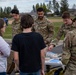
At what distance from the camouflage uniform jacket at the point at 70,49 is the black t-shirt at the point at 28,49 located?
1.42ft

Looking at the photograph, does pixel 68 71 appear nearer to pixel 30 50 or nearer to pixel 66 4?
pixel 30 50

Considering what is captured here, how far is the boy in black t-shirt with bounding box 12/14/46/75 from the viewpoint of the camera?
16.8 ft

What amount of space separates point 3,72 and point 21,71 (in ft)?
1.34

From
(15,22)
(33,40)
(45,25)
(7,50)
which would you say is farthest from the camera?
(15,22)

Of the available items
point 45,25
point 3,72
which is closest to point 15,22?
point 45,25

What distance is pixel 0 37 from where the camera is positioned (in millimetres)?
5391

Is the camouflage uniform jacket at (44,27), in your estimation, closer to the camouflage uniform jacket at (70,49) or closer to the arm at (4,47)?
the arm at (4,47)

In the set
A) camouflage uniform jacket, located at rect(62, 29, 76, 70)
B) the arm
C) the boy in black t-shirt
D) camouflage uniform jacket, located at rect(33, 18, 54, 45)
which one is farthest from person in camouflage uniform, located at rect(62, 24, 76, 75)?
camouflage uniform jacket, located at rect(33, 18, 54, 45)

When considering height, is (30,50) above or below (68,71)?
above

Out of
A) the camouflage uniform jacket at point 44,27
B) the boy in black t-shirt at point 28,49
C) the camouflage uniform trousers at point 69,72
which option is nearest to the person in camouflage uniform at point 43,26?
the camouflage uniform jacket at point 44,27

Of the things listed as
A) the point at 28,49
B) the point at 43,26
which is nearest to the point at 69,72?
the point at 28,49

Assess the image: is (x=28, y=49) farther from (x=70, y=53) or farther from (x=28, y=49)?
(x=70, y=53)

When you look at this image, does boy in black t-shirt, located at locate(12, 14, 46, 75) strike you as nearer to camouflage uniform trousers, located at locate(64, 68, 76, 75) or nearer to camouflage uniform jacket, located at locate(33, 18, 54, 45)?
camouflage uniform trousers, located at locate(64, 68, 76, 75)

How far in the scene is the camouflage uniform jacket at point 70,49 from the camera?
4.98 m
